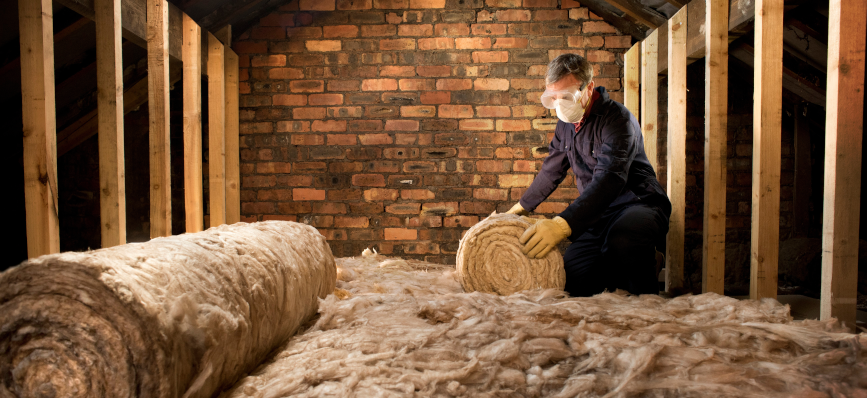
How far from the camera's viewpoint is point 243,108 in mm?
3416

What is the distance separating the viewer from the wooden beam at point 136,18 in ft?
6.38

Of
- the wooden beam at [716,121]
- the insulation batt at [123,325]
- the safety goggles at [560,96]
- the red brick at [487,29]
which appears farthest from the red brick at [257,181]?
the wooden beam at [716,121]

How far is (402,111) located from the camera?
339 cm

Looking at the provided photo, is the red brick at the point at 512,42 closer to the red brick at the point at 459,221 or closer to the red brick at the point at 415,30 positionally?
the red brick at the point at 415,30

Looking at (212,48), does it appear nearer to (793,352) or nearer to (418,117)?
(418,117)

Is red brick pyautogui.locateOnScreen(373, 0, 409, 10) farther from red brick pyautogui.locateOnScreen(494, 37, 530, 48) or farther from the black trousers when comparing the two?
the black trousers

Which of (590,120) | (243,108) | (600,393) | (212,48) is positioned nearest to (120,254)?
(600,393)

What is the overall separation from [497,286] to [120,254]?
1.37 meters

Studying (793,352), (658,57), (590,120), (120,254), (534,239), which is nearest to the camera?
(120,254)

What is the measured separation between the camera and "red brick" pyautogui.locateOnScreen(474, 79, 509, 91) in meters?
3.35

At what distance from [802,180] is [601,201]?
2.30 meters

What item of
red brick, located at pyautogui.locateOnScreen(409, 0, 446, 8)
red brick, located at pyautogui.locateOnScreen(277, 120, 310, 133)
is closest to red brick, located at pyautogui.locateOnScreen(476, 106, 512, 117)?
red brick, located at pyautogui.locateOnScreen(409, 0, 446, 8)

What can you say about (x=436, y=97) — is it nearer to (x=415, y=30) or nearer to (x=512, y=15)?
(x=415, y=30)

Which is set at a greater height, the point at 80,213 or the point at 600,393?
the point at 80,213
